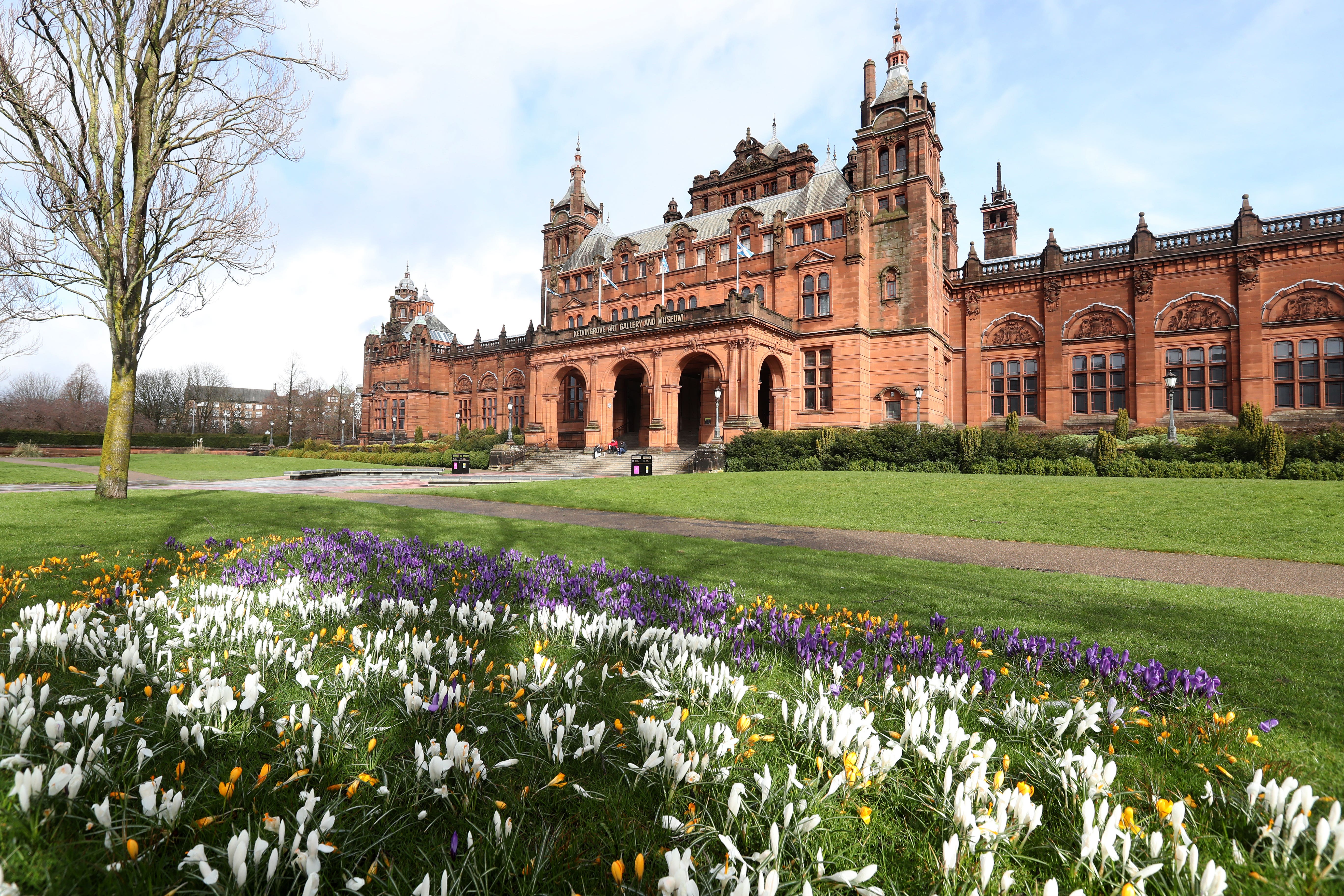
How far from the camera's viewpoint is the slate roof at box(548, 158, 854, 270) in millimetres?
36031

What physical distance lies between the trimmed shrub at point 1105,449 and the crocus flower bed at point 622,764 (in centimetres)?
2004

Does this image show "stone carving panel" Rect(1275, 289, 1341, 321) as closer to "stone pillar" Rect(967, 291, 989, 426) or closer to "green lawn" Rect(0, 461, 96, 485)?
"stone pillar" Rect(967, 291, 989, 426)

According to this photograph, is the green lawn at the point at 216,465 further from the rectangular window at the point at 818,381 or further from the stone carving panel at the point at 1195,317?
the stone carving panel at the point at 1195,317

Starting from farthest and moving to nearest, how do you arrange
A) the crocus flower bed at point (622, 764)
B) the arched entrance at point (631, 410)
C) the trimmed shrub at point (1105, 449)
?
the arched entrance at point (631, 410)
the trimmed shrub at point (1105, 449)
the crocus flower bed at point (622, 764)

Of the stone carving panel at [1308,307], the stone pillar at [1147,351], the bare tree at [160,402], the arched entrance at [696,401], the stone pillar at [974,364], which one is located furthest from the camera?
the bare tree at [160,402]

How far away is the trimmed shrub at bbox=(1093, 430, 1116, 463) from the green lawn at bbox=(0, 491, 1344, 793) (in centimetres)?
1611

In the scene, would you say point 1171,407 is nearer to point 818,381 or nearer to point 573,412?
point 818,381

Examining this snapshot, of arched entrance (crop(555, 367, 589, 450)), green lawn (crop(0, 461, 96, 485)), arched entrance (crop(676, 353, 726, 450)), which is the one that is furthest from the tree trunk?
arched entrance (crop(555, 367, 589, 450))

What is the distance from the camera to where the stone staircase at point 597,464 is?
30.6 m

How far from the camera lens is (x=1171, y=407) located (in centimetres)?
2388

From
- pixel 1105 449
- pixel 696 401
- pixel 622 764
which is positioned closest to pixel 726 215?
pixel 696 401

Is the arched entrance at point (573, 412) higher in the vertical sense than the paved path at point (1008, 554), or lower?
higher

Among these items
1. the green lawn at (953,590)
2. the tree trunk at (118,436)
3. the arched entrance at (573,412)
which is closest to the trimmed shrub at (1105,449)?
the green lawn at (953,590)

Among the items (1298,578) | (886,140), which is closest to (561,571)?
(1298,578)
